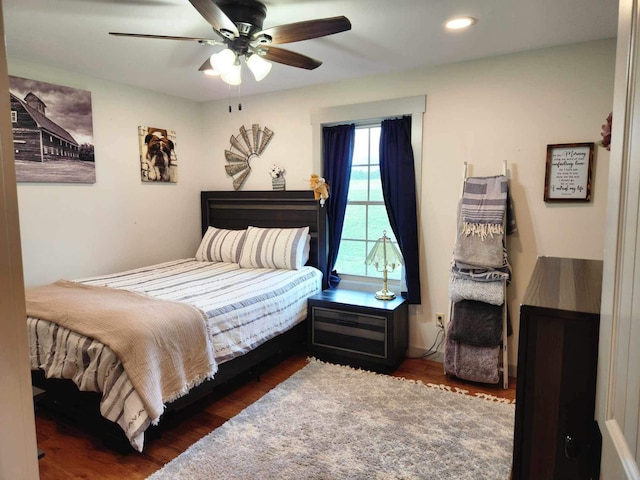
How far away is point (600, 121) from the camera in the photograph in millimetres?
2582

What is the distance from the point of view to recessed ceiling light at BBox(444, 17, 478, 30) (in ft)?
7.29

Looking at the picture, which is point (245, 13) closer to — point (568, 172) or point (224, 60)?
point (224, 60)

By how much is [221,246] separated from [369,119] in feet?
5.96

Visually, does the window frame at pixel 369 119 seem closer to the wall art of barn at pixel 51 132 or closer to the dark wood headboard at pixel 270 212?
the dark wood headboard at pixel 270 212

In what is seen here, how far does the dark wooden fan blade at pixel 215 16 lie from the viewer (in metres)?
1.64

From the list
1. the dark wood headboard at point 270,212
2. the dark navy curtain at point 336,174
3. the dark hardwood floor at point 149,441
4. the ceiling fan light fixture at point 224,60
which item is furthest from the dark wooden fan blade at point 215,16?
the dark hardwood floor at point 149,441

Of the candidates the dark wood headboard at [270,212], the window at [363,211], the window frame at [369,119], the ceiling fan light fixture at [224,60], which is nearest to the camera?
the ceiling fan light fixture at [224,60]

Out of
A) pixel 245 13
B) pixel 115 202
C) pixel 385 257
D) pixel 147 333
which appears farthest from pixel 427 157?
pixel 115 202

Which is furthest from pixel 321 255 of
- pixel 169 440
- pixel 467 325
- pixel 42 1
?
pixel 42 1

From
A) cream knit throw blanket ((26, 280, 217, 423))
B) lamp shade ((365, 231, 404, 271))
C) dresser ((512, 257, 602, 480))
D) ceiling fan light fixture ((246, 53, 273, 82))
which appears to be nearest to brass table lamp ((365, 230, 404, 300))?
lamp shade ((365, 231, 404, 271))

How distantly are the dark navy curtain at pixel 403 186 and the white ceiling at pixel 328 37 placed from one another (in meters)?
0.49

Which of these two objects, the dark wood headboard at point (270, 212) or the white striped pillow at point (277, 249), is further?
the dark wood headboard at point (270, 212)

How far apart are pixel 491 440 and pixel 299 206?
2.36 metres

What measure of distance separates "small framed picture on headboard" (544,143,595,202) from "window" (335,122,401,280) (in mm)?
1255
